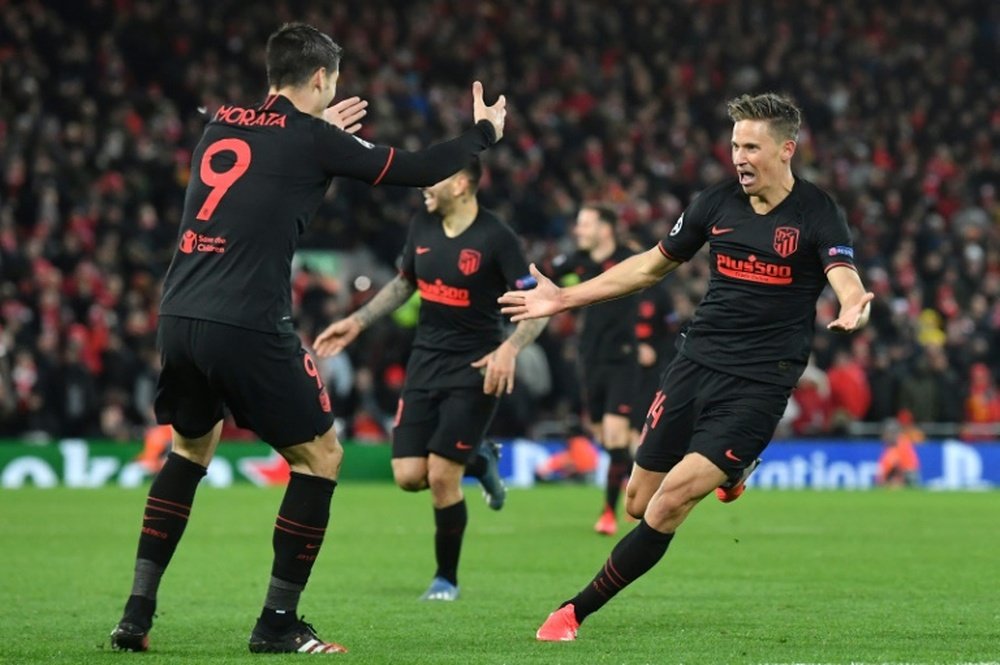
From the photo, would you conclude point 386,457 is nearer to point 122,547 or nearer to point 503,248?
point 122,547

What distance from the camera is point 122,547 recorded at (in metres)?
13.8

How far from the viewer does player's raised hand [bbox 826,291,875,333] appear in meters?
6.91

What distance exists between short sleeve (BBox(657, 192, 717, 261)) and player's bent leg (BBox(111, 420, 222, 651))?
7.34 ft

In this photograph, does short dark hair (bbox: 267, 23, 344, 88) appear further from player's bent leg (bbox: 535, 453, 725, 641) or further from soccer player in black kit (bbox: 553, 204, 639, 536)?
soccer player in black kit (bbox: 553, 204, 639, 536)

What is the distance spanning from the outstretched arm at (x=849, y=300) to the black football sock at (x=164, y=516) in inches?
113

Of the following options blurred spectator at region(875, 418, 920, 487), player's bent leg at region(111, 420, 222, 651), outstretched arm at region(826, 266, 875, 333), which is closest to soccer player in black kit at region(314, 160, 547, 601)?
player's bent leg at region(111, 420, 222, 651)

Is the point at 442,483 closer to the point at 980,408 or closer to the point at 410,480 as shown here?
the point at 410,480

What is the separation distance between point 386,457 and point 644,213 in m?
7.17

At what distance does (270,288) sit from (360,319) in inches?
98.5

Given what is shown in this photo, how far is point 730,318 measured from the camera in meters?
8.12

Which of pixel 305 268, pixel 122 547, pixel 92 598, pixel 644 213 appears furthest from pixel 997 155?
pixel 92 598

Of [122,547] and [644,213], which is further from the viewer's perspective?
[644,213]

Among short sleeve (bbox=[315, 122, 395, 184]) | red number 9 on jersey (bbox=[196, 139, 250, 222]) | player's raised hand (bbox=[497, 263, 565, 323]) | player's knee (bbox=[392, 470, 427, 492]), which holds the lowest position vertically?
player's knee (bbox=[392, 470, 427, 492])

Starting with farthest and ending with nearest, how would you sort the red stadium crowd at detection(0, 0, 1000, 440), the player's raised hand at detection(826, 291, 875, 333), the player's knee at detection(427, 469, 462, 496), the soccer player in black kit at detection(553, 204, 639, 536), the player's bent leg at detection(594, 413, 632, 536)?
the red stadium crowd at detection(0, 0, 1000, 440) → the soccer player in black kit at detection(553, 204, 639, 536) → the player's bent leg at detection(594, 413, 632, 536) → the player's knee at detection(427, 469, 462, 496) → the player's raised hand at detection(826, 291, 875, 333)
